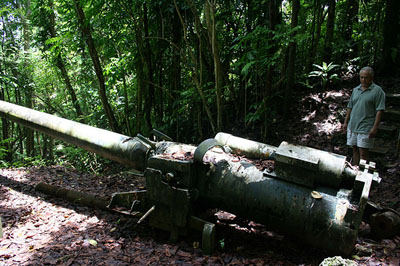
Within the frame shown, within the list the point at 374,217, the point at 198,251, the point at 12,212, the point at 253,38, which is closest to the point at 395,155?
the point at 374,217

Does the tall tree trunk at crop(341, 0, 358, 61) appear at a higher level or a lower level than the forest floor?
higher

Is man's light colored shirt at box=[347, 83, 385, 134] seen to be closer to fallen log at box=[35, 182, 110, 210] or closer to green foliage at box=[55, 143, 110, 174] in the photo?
fallen log at box=[35, 182, 110, 210]

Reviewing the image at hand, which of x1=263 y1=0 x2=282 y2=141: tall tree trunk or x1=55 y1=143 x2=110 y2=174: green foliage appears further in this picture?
x1=55 y1=143 x2=110 y2=174: green foliage

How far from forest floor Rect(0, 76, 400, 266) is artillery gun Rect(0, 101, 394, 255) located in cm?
22

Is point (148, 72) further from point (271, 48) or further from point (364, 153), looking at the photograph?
point (364, 153)

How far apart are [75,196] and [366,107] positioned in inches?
177

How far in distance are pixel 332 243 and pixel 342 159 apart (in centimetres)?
79

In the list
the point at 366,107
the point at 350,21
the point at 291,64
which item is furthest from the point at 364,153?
the point at 350,21

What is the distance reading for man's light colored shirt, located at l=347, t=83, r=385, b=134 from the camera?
13.3 ft

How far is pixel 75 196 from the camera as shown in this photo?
14.1 feet

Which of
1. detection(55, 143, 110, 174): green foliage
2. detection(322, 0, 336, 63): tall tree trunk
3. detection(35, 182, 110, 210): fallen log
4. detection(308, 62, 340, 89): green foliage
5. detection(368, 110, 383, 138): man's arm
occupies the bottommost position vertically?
detection(55, 143, 110, 174): green foliage

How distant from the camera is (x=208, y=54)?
19.6ft

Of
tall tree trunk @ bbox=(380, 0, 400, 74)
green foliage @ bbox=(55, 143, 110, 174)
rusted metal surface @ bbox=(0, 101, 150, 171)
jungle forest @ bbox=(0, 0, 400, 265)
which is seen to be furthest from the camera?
green foliage @ bbox=(55, 143, 110, 174)

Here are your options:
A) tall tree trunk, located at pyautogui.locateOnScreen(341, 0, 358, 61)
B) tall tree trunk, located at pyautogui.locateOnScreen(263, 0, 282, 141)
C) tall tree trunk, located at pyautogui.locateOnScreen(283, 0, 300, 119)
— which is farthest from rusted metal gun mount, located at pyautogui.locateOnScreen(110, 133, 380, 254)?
tall tree trunk, located at pyautogui.locateOnScreen(341, 0, 358, 61)
